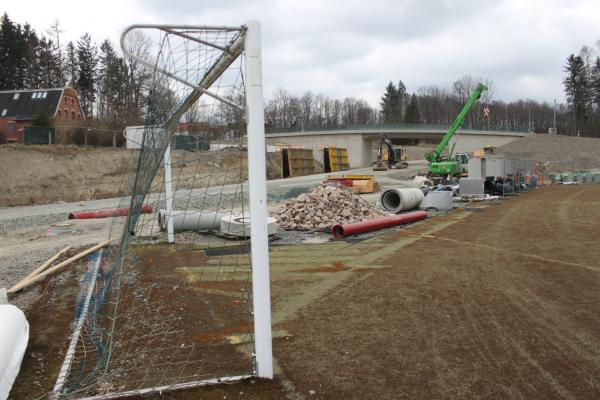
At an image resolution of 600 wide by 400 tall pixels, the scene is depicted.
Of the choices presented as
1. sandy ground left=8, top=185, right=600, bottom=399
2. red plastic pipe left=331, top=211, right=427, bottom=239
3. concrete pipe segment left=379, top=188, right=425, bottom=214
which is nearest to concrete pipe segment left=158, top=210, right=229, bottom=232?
sandy ground left=8, top=185, right=600, bottom=399

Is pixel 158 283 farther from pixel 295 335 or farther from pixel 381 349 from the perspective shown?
pixel 381 349

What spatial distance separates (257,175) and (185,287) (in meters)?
4.25

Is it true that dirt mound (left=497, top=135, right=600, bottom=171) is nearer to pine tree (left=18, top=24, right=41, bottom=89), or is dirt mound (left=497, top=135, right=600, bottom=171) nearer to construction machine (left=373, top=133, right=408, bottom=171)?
construction machine (left=373, top=133, right=408, bottom=171)

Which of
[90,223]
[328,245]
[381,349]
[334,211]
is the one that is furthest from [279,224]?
[381,349]

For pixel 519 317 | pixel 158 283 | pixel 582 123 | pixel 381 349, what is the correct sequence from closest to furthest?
1. pixel 381 349
2. pixel 519 317
3. pixel 158 283
4. pixel 582 123

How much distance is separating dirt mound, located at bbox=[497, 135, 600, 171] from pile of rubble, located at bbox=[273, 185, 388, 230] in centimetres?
4014

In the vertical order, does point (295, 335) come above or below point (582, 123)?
below

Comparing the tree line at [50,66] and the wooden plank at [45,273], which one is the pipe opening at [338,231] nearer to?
the wooden plank at [45,273]

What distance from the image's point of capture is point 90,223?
15.8 metres

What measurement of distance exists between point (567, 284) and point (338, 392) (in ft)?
17.0

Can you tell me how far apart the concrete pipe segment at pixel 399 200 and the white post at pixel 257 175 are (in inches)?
549

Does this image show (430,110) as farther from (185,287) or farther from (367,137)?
(185,287)

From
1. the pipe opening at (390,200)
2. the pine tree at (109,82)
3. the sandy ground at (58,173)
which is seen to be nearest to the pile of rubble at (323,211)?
the pipe opening at (390,200)

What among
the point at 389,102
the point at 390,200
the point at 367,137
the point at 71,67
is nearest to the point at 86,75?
the point at 71,67
